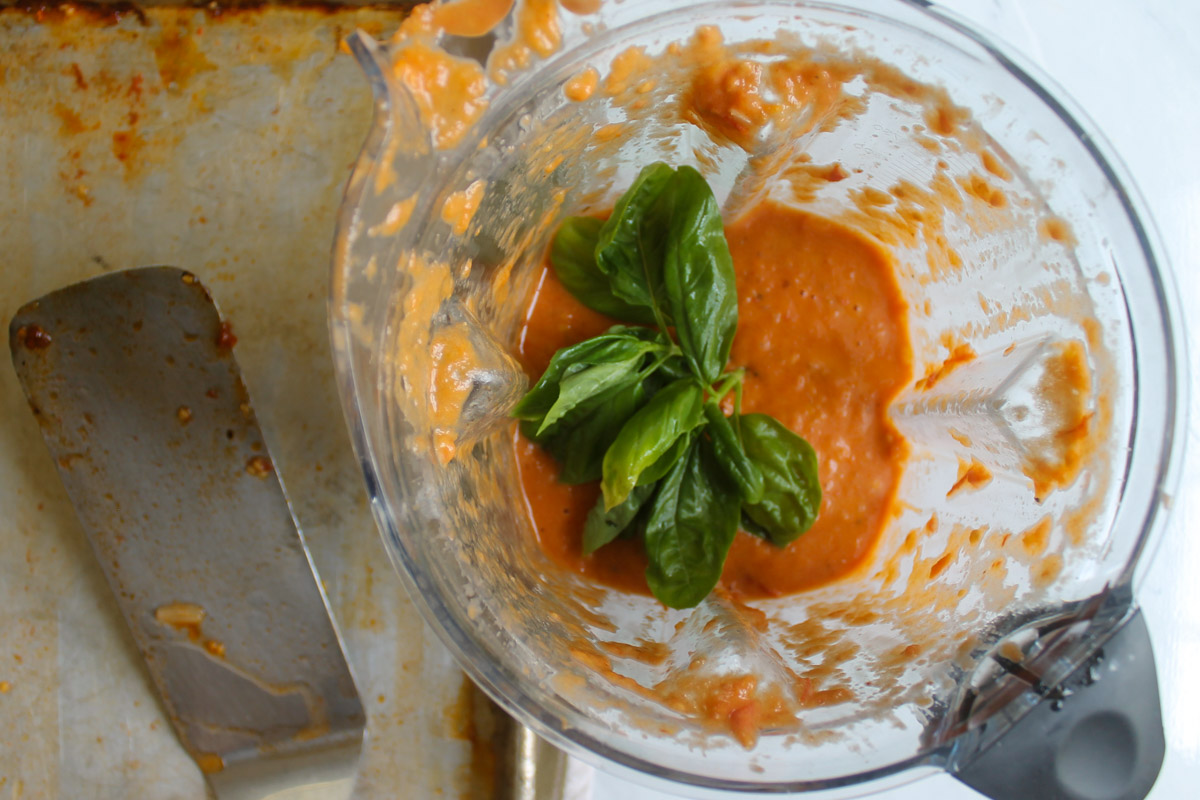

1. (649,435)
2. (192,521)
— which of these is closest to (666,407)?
(649,435)

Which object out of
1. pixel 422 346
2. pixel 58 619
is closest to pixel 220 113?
pixel 422 346

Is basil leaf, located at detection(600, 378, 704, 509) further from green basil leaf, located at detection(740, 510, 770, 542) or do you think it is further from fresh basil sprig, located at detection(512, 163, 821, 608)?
green basil leaf, located at detection(740, 510, 770, 542)

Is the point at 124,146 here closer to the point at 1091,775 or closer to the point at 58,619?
the point at 58,619

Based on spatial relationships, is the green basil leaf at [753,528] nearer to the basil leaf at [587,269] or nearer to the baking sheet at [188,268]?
the basil leaf at [587,269]

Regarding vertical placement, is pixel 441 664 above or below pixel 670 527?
below

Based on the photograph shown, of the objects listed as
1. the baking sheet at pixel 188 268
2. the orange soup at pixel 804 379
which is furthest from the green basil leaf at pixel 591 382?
the baking sheet at pixel 188 268

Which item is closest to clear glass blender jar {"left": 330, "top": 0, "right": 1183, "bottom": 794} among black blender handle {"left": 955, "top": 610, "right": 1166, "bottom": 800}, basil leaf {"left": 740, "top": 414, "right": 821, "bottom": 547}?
black blender handle {"left": 955, "top": 610, "right": 1166, "bottom": 800}

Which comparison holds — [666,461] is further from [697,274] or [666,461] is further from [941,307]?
[941,307]
